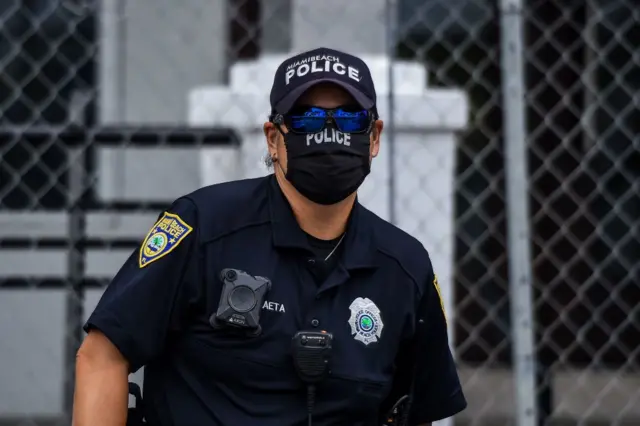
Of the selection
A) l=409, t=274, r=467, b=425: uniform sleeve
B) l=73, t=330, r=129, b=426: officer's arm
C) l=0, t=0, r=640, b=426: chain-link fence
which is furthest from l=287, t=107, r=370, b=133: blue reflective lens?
l=0, t=0, r=640, b=426: chain-link fence

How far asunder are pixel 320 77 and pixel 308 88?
0.10 ft

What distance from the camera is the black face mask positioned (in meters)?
2.09

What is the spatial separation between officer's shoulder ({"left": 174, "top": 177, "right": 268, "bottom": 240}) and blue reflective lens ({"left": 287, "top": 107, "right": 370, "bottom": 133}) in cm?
17

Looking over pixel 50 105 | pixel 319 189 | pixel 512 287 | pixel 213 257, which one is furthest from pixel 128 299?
pixel 50 105

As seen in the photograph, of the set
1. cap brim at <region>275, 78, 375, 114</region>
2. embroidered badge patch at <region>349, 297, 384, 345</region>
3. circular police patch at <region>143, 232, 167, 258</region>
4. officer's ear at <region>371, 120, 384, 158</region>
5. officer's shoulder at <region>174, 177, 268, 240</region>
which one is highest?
cap brim at <region>275, 78, 375, 114</region>

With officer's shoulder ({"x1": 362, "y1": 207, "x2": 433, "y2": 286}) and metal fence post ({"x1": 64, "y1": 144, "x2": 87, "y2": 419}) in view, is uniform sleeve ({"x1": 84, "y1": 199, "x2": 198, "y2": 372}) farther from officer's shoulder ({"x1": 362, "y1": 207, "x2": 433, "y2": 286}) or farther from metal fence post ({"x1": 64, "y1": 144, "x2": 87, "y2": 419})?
metal fence post ({"x1": 64, "y1": 144, "x2": 87, "y2": 419})

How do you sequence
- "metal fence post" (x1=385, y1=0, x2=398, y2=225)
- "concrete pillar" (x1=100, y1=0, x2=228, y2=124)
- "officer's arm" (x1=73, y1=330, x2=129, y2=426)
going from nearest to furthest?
"officer's arm" (x1=73, y1=330, x2=129, y2=426) < "metal fence post" (x1=385, y1=0, x2=398, y2=225) < "concrete pillar" (x1=100, y1=0, x2=228, y2=124)

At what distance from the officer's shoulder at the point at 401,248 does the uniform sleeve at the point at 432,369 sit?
0.04m

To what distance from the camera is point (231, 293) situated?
79.2 inches

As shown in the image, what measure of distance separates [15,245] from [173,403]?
1.52m

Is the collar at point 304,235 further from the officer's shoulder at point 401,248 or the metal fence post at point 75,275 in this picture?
the metal fence post at point 75,275

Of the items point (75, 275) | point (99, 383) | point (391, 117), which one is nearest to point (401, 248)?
point (99, 383)

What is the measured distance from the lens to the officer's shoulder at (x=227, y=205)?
2086 mm

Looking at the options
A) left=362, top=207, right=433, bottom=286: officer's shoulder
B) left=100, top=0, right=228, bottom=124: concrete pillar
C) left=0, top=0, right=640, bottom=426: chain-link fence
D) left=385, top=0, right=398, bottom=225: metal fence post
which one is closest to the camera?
left=362, top=207, right=433, bottom=286: officer's shoulder
